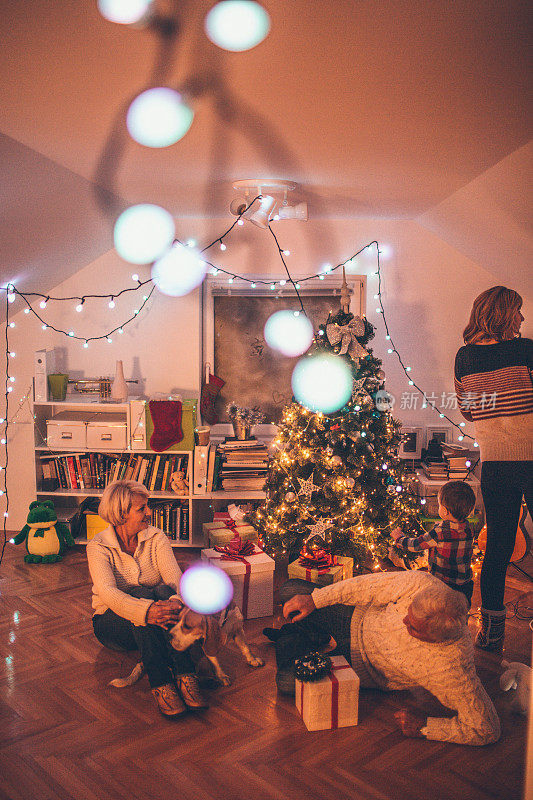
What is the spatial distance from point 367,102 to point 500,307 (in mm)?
1212

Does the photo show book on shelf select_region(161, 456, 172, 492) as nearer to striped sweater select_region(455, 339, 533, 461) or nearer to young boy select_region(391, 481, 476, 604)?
young boy select_region(391, 481, 476, 604)

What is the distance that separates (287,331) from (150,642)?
3030 mm

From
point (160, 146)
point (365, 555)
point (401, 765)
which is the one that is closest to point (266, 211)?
point (160, 146)

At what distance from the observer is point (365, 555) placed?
423cm

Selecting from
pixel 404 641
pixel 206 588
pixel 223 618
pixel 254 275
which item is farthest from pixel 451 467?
pixel 223 618

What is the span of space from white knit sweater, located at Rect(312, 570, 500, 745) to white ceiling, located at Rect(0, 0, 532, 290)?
1856 mm

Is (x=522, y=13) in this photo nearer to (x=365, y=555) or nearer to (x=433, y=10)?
(x=433, y=10)

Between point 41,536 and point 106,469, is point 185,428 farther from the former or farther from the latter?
point 41,536

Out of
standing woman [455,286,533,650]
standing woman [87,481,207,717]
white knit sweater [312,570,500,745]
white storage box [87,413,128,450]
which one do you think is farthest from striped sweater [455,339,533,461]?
Answer: white storage box [87,413,128,450]

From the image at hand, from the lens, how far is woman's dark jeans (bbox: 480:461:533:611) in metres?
3.14

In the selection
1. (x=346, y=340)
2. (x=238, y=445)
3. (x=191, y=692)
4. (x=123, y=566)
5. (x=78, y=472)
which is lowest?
(x=191, y=692)

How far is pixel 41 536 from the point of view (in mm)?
4727

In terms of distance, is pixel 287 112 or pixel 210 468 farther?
pixel 210 468

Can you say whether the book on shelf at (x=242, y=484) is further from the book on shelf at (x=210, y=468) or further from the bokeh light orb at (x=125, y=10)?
the bokeh light orb at (x=125, y=10)
